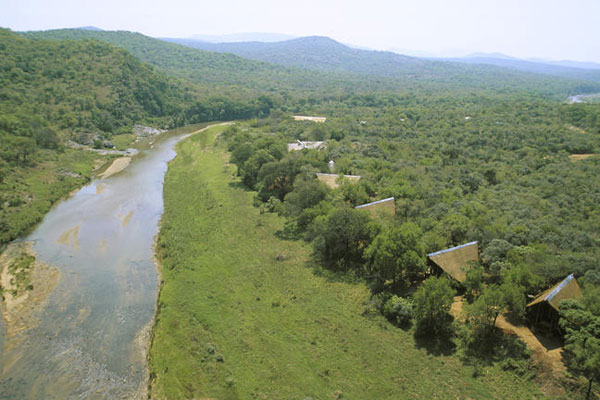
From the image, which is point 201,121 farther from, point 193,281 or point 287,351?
point 287,351

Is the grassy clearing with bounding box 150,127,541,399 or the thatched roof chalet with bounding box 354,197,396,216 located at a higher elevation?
the thatched roof chalet with bounding box 354,197,396,216

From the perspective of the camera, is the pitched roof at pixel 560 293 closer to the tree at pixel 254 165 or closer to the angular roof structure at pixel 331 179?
the angular roof structure at pixel 331 179

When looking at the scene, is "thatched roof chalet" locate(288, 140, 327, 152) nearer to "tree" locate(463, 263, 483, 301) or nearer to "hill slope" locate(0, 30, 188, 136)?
"tree" locate(463, 263, 483, 301)

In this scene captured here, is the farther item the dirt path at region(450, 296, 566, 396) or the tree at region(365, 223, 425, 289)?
the tree at region(365, 223, 425, 289)

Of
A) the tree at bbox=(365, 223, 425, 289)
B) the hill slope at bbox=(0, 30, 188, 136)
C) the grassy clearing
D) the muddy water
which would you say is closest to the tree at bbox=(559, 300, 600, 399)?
the grassy clearing

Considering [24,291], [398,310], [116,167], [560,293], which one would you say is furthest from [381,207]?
Result: [116,167]

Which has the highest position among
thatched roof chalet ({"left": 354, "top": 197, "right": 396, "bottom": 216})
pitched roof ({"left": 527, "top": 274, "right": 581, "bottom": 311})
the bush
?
pitched roof ({"left": 527, "top": 274, "right": 581, "bottom": 311})

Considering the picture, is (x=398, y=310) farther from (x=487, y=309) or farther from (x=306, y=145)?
(x=306, y=145)

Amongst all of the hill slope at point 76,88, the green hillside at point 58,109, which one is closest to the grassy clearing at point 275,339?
the green hillside at point 58,109
